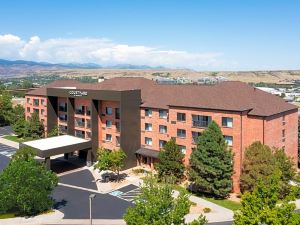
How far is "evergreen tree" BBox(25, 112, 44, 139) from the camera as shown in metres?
86.0

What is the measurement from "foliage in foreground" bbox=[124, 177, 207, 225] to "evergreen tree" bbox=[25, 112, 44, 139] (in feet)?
203

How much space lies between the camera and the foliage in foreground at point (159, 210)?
27062 mm

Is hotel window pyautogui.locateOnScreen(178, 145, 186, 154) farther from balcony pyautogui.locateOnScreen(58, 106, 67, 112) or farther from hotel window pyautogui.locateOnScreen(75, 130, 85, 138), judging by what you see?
balcony pyautogui.locateOnScreen(58, 106, 67, 112)

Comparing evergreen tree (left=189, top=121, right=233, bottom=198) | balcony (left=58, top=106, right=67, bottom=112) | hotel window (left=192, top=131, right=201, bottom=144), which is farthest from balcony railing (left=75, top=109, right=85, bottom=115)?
evergreen tree (left=189, top=121, right=233, bottom=198)

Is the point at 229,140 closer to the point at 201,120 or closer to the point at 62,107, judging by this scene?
the point at 201,120

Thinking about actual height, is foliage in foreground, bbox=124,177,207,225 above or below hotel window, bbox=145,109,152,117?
below

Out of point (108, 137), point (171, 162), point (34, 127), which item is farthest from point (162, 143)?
point (34, 127)

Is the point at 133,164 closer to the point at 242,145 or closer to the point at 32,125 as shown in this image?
the point at 242,145

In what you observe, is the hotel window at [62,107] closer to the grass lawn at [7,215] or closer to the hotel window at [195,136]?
the hotel window at [195,136]

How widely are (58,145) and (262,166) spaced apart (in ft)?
113

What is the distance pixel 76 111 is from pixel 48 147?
13.6m

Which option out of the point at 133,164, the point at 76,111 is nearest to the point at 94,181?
the point at 133,164

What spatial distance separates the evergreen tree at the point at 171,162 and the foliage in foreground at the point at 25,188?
1703cm

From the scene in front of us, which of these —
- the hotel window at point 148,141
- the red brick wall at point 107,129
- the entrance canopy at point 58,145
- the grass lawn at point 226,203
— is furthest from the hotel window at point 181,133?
the entrance canopy at point 58,145
